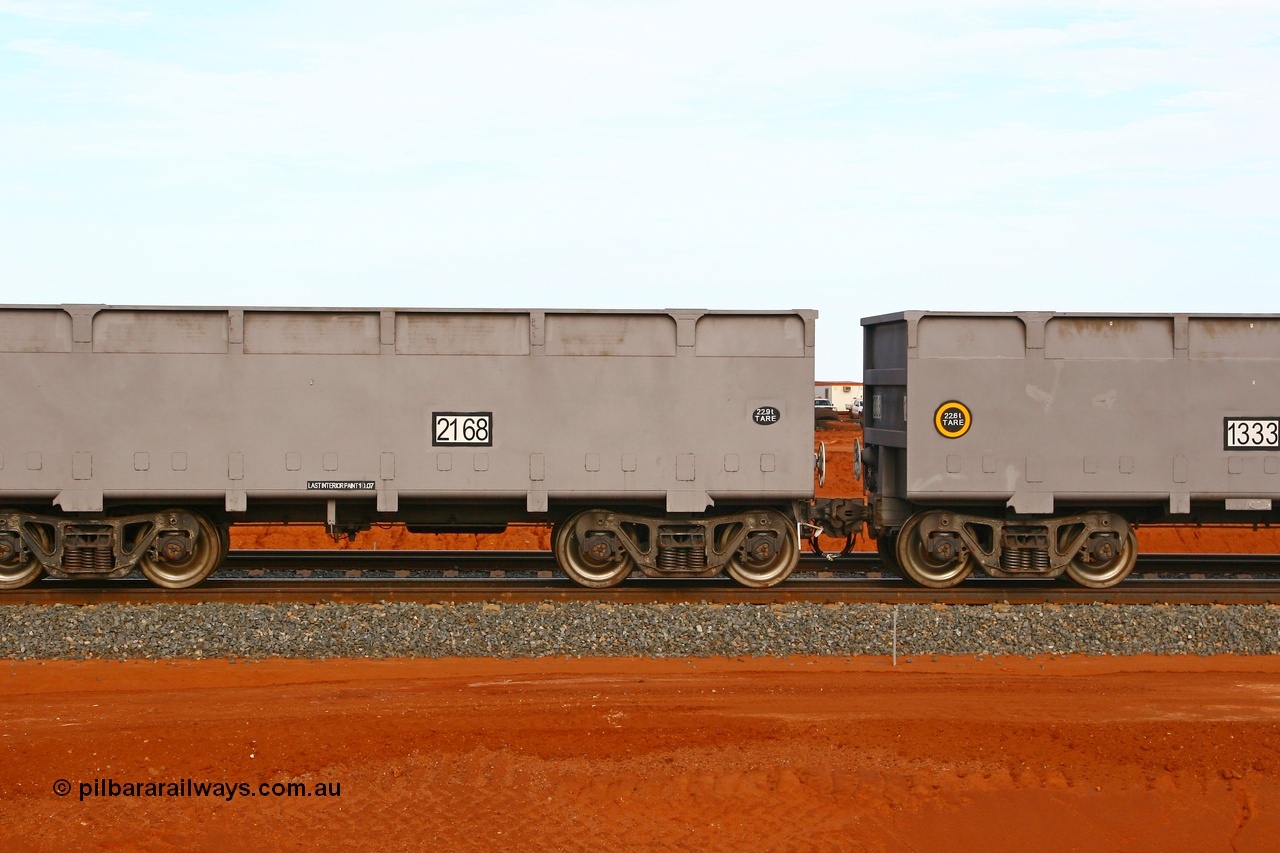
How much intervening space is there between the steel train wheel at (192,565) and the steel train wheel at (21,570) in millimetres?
1085

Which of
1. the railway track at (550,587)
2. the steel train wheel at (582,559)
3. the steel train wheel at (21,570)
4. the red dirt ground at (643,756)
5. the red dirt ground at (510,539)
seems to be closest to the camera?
the red dirt ground at (643,756)

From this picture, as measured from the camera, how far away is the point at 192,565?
43.7 ft

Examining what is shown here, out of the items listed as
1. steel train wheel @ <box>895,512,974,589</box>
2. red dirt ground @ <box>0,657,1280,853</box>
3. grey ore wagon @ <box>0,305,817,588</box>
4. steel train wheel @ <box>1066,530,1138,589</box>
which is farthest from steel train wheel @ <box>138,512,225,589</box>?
steel train wheel @ <box>1066,530,1138,589</box>

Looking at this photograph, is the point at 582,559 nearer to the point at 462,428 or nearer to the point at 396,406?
the point at 462,428

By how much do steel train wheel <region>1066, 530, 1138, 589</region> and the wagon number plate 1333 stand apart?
699 centimetres

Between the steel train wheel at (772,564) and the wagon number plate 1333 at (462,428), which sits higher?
the wagon number plate 1333 at (462,428)

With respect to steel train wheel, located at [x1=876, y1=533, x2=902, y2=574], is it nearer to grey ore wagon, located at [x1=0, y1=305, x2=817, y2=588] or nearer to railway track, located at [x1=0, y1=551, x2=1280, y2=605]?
railway track, located at [x1=0, y1=551, x2=1280, y2=605]

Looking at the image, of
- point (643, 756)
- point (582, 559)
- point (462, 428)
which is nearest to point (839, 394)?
point (582, 559)

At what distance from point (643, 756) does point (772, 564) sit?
5475mm

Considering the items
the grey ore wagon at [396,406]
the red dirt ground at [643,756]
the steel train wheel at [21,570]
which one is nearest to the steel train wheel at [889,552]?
the grey ore wagon at [396,406]

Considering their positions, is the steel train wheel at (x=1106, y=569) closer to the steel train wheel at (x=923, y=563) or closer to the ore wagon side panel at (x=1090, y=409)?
the ore wagon side panel at (x=1090, y=409)

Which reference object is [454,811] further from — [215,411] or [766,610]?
[215,411]

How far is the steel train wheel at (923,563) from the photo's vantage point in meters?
13.4

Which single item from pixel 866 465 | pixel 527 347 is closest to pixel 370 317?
pixel 527 347
